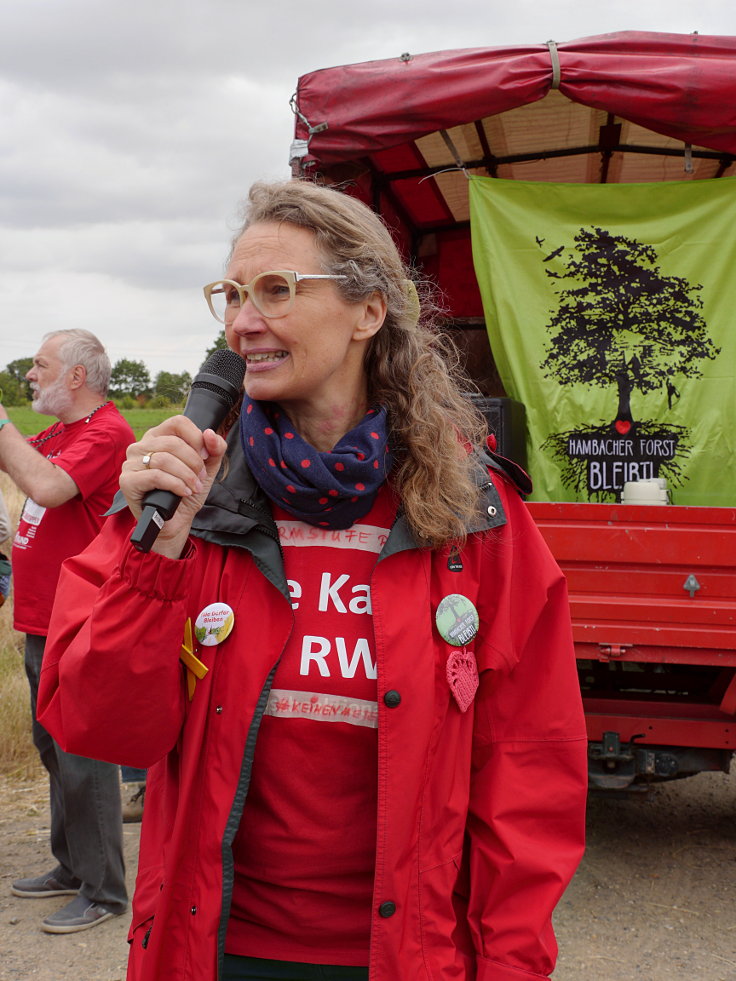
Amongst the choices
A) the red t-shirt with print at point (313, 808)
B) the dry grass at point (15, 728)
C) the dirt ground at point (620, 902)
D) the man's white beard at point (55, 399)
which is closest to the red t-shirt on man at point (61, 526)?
Answer: the man's white beard at point (55, 399)

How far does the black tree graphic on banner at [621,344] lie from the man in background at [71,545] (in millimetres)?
2369

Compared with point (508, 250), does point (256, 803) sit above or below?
below

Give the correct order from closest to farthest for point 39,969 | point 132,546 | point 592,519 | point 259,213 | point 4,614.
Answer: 1. point 132,546
2. point 259,213
3. point 39,969
4. point 592,519
5. point 4,614

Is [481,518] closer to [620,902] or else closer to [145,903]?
[145,903]

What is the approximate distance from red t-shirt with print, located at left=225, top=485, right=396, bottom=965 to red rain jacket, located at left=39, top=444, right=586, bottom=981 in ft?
0.20

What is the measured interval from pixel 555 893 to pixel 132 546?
975 millimetres

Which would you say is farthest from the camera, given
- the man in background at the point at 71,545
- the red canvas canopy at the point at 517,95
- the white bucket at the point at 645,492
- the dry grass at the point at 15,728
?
the dry grass at the point at 15,728

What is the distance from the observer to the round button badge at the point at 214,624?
1.67 metres

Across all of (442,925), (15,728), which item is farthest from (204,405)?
(15,728)

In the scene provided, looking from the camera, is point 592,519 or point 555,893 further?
point 592,519

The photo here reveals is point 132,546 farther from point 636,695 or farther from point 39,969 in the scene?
point 636,695

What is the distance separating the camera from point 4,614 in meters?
9.59

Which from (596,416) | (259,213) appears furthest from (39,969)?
(596,416)

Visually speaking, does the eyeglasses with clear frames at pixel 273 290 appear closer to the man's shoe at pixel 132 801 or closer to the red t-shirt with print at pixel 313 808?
the red t-shirt with print at pixel 313 808
